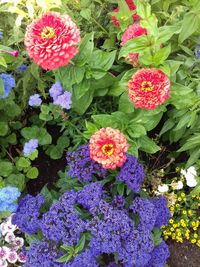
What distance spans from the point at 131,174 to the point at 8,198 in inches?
20.5

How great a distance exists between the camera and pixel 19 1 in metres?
1.64

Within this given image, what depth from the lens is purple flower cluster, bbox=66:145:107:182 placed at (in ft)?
5.82

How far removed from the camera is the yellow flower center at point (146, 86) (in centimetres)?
157

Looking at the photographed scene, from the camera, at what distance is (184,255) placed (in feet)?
7.02

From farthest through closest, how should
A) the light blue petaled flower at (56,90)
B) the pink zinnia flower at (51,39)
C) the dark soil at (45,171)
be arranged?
the dark soil at (45,171)
the light blue petaled flower at (56,90)
the pink zinnia flower at (51,39)

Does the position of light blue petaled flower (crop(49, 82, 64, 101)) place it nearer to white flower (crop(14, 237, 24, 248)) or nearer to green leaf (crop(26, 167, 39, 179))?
green leaf (crop(26, 167, 39, 179))

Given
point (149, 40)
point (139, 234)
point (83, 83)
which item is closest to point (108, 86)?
point (83, 83)

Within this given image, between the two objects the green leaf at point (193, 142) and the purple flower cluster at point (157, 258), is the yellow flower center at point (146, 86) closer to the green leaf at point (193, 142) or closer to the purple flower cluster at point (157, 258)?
→ the green leaf at point (193, 142)

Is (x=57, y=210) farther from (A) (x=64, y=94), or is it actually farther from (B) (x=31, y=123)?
(B) (x=31, y=123)

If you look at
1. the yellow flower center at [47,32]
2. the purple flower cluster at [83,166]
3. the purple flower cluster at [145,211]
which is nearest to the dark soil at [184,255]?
the purple flower cluster at [145,211]

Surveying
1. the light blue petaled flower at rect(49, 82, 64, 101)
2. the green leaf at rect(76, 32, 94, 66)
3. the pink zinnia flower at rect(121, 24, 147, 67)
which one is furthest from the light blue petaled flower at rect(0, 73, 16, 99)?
the pink zinnia flower at rect(121, 24, 147, 67)

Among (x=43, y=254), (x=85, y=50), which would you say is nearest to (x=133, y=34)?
(x=85, y=50)

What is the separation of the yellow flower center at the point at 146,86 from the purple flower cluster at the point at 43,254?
717 millimetres

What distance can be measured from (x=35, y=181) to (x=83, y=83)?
0.71 m
